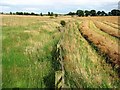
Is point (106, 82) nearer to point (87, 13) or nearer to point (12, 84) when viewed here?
point (12, 84)

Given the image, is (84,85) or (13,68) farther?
(13,68)

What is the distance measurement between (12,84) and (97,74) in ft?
10.6

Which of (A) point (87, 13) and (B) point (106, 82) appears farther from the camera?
(A) point (87, 13)

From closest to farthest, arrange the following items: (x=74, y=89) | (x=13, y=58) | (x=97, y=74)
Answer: (x=74, y=89) < (x=97, y=74) < (x=13, y=58)

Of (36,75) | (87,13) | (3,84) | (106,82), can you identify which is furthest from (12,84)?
(87,13)

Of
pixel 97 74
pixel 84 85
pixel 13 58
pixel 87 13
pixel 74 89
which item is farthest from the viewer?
pixel 87 13

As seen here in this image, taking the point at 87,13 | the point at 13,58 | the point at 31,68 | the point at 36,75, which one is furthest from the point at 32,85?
the point at 87,13

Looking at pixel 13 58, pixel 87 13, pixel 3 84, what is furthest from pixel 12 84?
pixel 87 13

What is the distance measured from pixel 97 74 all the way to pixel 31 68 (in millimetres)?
2293

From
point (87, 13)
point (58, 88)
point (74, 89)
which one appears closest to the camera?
point (58, 88)

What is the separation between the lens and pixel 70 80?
29.9ft

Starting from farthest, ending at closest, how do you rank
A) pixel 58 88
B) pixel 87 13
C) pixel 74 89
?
pixel 87 13 → pixel 74 89 → pixel 58 88

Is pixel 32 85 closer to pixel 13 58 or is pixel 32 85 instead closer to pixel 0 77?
pixel 0 77

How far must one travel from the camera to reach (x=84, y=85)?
888cm
